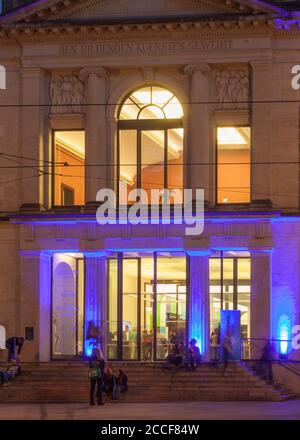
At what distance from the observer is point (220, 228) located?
1981 inches

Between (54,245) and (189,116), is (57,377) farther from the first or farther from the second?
(189,116)

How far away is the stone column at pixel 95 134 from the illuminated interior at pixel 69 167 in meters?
0.58

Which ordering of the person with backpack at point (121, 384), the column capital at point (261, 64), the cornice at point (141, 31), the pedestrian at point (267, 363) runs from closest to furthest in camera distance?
the person with backpack at point (121, 384) → the pedestrian at point (267, 363) → the cornice at point (141, 31) → the column capital at point (261, 64)

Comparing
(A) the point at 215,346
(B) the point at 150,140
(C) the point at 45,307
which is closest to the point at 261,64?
(B) the point at 150,140

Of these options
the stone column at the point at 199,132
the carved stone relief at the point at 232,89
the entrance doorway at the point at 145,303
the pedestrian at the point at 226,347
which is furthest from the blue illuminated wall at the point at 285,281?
the carved stone relief at the point at 232,89

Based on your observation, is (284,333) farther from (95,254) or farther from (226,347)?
(95,254)

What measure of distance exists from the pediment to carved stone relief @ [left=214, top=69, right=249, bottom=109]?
7.81 ft

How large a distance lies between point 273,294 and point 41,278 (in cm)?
893

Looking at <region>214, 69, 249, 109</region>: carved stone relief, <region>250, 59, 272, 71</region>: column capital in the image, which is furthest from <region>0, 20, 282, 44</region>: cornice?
<region>214, 69, 249, 109</region>: carved stone relief

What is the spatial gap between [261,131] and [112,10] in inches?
297

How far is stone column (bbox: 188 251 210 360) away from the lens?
50.1m

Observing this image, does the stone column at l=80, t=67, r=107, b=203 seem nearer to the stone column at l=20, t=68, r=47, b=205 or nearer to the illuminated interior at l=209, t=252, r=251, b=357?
the stone column at l=20, t=68, r=47, b=205

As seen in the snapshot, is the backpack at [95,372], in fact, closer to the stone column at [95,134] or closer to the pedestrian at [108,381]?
the pedestrian at [108,381]

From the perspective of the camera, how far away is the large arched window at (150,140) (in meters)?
51.7
